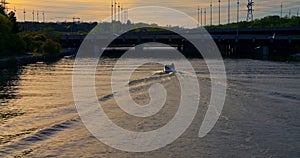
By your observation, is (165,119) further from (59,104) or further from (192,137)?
(59,104)

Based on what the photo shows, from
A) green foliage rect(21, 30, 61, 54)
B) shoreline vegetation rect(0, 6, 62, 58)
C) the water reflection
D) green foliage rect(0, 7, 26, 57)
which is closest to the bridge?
green foliage rect(21, 30, 61, 54)

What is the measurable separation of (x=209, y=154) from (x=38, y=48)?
71670mm

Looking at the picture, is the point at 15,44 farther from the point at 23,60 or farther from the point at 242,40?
the point at 242,40

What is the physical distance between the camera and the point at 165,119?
20156 millimetres

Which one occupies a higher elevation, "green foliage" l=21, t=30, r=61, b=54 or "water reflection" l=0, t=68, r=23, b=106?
"green foliage" l=21, t=30, r=61, b=54

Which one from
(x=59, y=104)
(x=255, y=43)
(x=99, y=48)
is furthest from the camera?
(x=99, y=48)

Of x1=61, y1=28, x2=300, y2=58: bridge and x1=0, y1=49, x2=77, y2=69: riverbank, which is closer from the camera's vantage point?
x1=0, y1=49, x2=77, y2=69: riverbank

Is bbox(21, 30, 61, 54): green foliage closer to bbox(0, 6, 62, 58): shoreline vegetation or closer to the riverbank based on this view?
bbox(0, 6, 62, 58): shoreline vegetation

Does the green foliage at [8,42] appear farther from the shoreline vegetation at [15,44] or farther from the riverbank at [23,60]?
the riverbank at [23,60]

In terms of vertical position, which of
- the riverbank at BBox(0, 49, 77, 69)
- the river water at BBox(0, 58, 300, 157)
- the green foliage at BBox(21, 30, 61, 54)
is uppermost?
the green foliage at BBox(21, 30, 61, 54)

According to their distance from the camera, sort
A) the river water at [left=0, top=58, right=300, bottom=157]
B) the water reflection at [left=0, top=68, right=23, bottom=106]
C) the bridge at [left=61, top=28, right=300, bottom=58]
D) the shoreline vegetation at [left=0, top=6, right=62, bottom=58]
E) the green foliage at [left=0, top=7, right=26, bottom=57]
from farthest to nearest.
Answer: the bridge at [left=61, top=28, right=300, bottom=58] → the shoreline vegetation at [left=0, top=6, right=62, bottom=58] → the green foliage at [left=0, top=7, right=26, bottom=57] → the water reflection at [left=0, top=68, right=23, bottom=106] → the river water at [left=0, top=58, right=300, bottom=157]

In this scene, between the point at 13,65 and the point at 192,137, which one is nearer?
the point at 192,137

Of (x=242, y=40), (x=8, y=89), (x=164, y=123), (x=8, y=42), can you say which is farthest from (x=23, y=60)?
(x=164, y=123)

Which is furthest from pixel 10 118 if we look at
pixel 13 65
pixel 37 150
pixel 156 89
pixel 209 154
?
pixel 13 65
